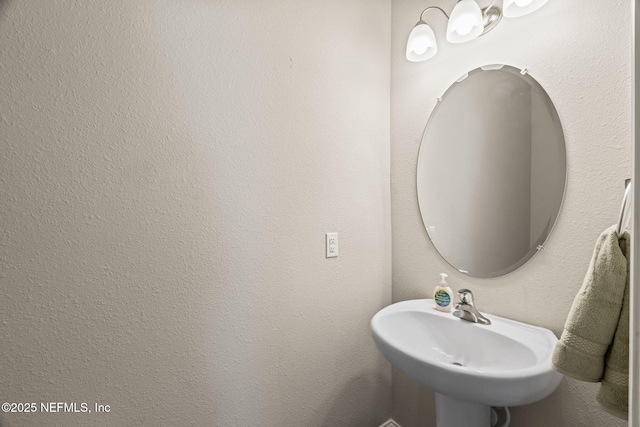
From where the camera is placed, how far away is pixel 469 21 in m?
1.04

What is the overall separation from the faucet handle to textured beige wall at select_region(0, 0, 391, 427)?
402 mm

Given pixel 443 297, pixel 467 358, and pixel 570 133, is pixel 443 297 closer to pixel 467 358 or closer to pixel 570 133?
pixel 467 358

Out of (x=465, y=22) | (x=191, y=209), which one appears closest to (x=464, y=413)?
(x=191, y=209)

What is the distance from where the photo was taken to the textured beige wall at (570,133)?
86 cm

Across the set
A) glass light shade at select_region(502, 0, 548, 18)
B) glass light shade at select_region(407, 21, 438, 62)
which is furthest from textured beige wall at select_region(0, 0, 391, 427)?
glass light shade at select_region(502, 0, 548, 18)

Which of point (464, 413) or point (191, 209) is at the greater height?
point (191, 209)

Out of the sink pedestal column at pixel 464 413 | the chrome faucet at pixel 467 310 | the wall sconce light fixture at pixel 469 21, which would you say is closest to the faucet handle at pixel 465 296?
the chrome faucet at pixel 467 310

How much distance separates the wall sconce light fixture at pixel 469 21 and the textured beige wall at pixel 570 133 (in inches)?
2.3

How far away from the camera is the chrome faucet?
3.52 ft

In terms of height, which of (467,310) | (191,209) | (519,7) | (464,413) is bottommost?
(464,413)

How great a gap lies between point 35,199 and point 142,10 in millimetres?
612

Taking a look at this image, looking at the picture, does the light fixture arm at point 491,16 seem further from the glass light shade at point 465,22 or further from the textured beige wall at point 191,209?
the textured beige wall at point 191,209


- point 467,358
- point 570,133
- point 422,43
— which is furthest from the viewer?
point 422,43

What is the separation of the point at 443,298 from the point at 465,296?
86 millimetres
